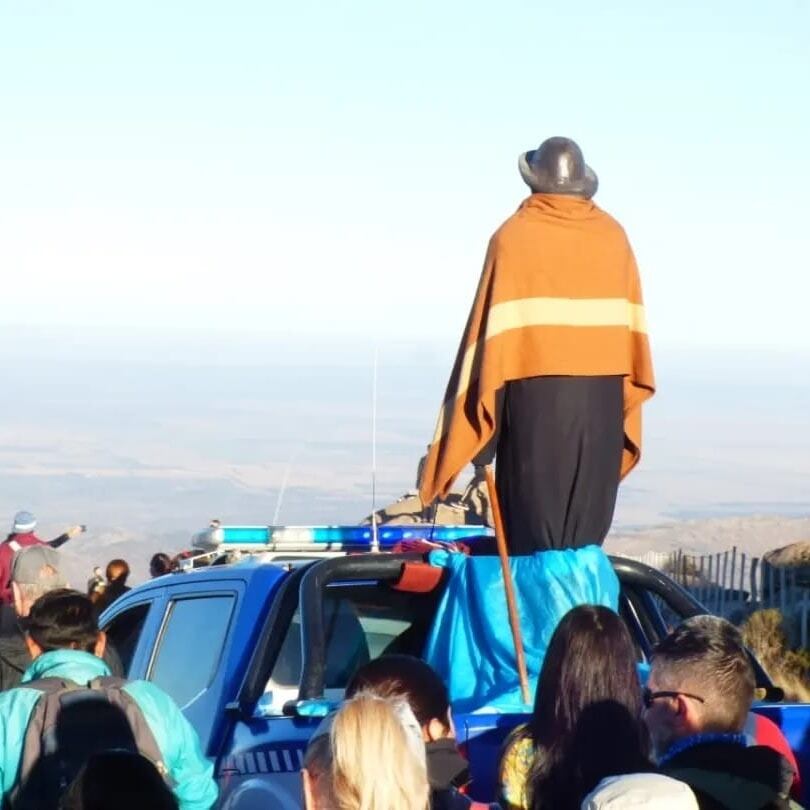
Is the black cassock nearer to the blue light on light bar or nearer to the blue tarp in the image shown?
the blue tarp

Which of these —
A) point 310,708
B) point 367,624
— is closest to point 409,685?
point 310,708

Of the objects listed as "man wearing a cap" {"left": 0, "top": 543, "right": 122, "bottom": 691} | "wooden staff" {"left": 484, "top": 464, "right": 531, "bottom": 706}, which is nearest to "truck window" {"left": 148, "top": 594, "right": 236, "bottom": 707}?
"man wearing a cap" {"left": 0, "top": 543, "right": 122, "bottom": 691}

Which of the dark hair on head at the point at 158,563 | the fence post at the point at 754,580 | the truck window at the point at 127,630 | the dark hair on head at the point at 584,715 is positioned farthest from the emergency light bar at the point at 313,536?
the fence post at the point at 754,580

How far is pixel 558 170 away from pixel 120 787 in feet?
10.5

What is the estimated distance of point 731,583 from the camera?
25297mm

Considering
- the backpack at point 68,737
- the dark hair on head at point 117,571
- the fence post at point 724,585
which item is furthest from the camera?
the fence post at point 724,585

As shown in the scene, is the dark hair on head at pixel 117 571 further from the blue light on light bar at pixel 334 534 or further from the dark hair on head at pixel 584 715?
the dark hair on head at pixel 584 715

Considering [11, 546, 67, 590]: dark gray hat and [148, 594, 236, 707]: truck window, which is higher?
[11, 546, 67, 590]: dark gray hat

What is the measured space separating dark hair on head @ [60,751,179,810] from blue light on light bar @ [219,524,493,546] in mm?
3584

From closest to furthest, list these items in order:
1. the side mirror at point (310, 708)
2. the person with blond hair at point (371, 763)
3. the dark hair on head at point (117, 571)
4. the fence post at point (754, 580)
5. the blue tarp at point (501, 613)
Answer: the person with blond hair at point (371, 763) → the side mirror at point (310, 708) → the blue tarp at point (501, 613) → the dark hair on head at point (117, 571) → the fence post at point (754, 580)

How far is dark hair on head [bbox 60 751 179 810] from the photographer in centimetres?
445

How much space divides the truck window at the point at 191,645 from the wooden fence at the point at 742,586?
12800 millimetres

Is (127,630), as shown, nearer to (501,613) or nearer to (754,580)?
(501,613)

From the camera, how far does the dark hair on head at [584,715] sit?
5020mm
